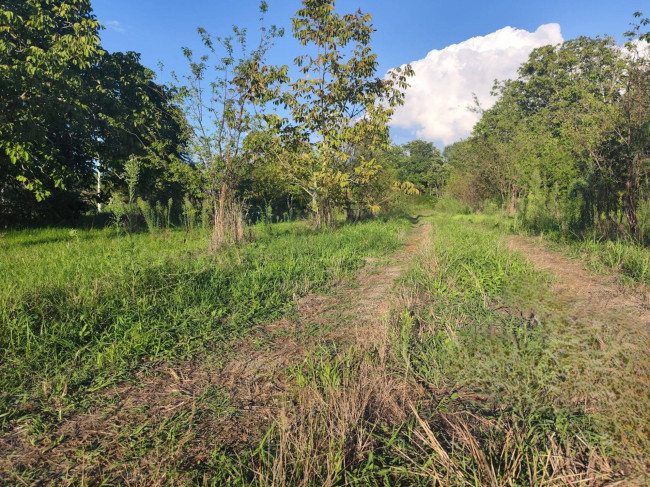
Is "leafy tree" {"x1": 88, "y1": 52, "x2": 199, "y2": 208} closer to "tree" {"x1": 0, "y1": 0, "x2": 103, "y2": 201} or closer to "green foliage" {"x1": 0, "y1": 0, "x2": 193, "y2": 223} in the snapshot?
"green foliage" {"x1": 0, "y1": 0, "x2": 193, "y2": 223}

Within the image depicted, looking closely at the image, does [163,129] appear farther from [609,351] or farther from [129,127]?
[609,351]

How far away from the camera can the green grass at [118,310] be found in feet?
7.59

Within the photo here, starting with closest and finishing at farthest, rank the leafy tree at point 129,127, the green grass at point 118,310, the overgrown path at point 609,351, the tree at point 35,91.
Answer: the overgrown path at point 609,351, the green grass at point 118,310, the tree at point 35,91, the leafy tree at point 129,127

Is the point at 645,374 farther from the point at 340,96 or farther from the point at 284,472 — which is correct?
the point at 340,96

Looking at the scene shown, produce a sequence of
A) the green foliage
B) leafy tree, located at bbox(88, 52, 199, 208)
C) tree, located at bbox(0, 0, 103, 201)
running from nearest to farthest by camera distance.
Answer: tree, located at bbox(0, 0, 103, 201)
the green foliage
leafy tree, located at bbox(88, 52, 199, 208)

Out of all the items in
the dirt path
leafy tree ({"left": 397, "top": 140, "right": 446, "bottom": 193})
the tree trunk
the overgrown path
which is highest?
leafy tree ({"left": 397, "top": 140, "right": 446, "bottom": 193})

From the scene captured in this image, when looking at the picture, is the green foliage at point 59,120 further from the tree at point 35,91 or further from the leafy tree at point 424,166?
the leafy tree at point 424,166

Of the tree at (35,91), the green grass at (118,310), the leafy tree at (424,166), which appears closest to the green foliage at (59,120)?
the tree at (35,91)

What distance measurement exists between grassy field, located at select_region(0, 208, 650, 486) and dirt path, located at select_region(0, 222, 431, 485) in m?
0.01

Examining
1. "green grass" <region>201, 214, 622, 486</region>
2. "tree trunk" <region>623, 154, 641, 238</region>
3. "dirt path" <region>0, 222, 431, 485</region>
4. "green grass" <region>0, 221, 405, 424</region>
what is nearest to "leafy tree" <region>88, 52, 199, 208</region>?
"green grass" <region>0, 221, 405, 424</region>

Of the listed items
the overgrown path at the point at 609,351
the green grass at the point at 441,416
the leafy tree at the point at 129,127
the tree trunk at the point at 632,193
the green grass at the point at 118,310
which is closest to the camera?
the green grass at the point at 441,416

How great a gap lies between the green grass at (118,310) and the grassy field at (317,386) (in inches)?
0.7

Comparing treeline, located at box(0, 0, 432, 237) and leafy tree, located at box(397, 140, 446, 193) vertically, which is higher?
leafy tree, located at box(397, 140, 446, 193)

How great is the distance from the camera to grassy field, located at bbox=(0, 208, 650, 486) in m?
1.54
